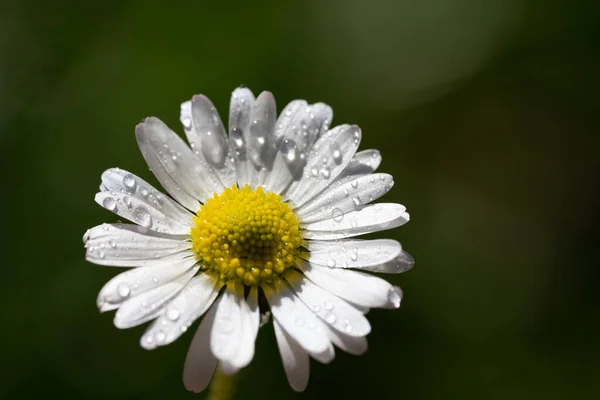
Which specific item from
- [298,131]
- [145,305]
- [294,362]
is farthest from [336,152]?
[145,305]

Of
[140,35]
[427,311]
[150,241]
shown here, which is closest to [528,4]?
[427,311]

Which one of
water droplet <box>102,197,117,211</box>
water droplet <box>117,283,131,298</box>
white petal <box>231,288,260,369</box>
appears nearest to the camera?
white petal <box>231,288,260,369</box>

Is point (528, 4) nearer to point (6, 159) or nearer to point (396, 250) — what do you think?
point (396, 250)

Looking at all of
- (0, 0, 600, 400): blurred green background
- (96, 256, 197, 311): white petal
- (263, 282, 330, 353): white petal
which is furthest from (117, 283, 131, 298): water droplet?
(0, 0, 600, 400): blurred green background

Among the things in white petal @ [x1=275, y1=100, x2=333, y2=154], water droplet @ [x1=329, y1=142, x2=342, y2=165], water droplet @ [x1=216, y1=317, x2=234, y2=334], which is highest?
white petal @ [x1=275, y1=100, x2=333, y2=154]

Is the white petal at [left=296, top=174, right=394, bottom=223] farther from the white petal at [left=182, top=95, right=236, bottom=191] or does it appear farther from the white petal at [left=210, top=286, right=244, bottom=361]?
the white petal at [left=210, top=286, right=244, bottom=361]

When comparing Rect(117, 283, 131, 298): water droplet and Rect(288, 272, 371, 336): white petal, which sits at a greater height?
Rect(117, 283, 131, 298): water droplet
